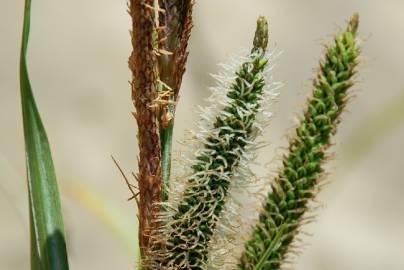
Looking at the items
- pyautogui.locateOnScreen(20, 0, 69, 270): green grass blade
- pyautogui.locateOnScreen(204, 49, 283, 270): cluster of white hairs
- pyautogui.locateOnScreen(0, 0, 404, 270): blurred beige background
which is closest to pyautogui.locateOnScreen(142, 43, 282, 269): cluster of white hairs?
pyautogui.locateOnScreen(204, 49, 283, 270): cluster of white hairs

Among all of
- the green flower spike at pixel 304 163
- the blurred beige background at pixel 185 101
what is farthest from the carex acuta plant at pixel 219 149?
the blurred beige background at pixel 185 101

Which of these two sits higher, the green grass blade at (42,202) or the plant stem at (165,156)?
the plant stem at (165,156)

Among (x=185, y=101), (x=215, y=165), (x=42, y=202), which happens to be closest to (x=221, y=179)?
(x=215, y=165)

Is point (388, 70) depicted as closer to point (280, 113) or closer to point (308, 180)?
point (280, 113)

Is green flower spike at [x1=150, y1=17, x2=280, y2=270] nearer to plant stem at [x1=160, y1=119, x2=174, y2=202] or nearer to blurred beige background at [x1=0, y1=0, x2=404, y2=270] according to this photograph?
plant stem at [x1=160, y1=119, x2=174, y2=202]

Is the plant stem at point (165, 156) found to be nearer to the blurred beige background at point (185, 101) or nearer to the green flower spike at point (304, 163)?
the green flower spike at point (304, 163)

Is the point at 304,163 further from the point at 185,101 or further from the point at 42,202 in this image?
the point at 185,101

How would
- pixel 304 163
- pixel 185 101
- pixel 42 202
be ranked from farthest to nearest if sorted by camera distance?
1. pixel 185 101
2. pixel 42 202
3. pixel 304 163
